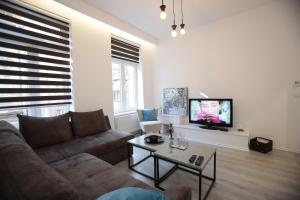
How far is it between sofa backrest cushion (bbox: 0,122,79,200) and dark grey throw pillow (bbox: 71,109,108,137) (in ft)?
6.24

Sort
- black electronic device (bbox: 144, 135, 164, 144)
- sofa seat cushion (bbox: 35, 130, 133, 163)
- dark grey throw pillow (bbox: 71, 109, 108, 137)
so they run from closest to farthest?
sofa seat cushion (bbox: 35, 130, 133, 163) → black electronic device (bbox: 144, 135, 164, 144) → dark grey throw pillow (bbox: 71, 109, 108, 137)

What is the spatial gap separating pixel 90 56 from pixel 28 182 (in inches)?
118

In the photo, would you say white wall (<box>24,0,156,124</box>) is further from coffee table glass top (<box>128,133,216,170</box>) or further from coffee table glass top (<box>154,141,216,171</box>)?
coffee table glass top (<box>154,141,216,171</box>)

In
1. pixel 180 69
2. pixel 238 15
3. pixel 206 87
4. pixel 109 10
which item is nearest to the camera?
pixel 109 10

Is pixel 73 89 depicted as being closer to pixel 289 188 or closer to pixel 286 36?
pixel 289 188

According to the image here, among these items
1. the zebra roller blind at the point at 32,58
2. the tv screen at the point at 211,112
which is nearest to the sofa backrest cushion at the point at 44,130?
the zebra roller blind at the point at 32,58

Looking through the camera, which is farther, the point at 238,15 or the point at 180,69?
the point at 180,69

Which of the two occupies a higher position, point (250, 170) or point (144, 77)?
point (144, 77)

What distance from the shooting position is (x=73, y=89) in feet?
9.72

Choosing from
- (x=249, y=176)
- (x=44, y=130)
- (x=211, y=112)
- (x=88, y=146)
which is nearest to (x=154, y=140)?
(x=88, y=146)

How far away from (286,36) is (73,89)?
4313 millimetres

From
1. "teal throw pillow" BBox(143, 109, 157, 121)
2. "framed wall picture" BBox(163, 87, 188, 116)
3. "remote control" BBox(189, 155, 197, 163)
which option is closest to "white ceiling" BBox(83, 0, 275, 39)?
"framed wall picture" BBox(163, 87, 188, 116)

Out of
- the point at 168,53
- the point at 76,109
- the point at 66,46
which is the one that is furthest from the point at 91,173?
the point at 168,53

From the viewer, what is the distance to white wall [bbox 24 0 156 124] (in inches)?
115
